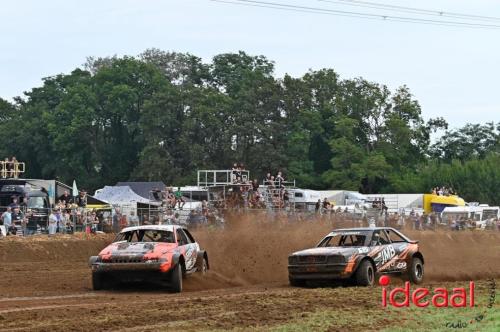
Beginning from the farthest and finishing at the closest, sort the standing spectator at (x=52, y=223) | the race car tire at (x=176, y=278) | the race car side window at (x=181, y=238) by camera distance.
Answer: the standing spectator at (x=52, y=223) → the race car side window at (x=181, y=238) → the race car tire at (x=176, y=278)

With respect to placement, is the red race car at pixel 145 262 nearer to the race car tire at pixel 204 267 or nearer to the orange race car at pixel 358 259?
the race car tire at pixel 204 267

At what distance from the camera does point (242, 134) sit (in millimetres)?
77438

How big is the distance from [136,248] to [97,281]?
3.39 ft

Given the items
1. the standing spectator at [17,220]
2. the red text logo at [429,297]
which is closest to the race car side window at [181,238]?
the red text logo at [429,297]

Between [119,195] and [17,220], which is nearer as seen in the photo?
[17,220]

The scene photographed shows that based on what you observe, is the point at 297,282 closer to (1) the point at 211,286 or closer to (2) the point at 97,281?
(1) the point at 211,286

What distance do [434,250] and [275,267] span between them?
5457 mm

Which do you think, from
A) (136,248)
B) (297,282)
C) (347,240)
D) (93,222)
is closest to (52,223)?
(93,222)

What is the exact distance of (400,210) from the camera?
45750 millimetres

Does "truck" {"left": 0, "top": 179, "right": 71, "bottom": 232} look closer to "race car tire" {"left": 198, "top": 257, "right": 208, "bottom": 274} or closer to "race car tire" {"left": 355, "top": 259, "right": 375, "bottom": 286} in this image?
"race car tire" {"left": 198, "top": 257, "right": 208, "bottom": 274}

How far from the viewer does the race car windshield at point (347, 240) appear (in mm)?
18516

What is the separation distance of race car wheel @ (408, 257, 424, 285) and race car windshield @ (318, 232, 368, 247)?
1368 millimetres

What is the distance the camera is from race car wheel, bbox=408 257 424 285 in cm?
1905

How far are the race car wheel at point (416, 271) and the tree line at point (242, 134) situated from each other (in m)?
56.1
